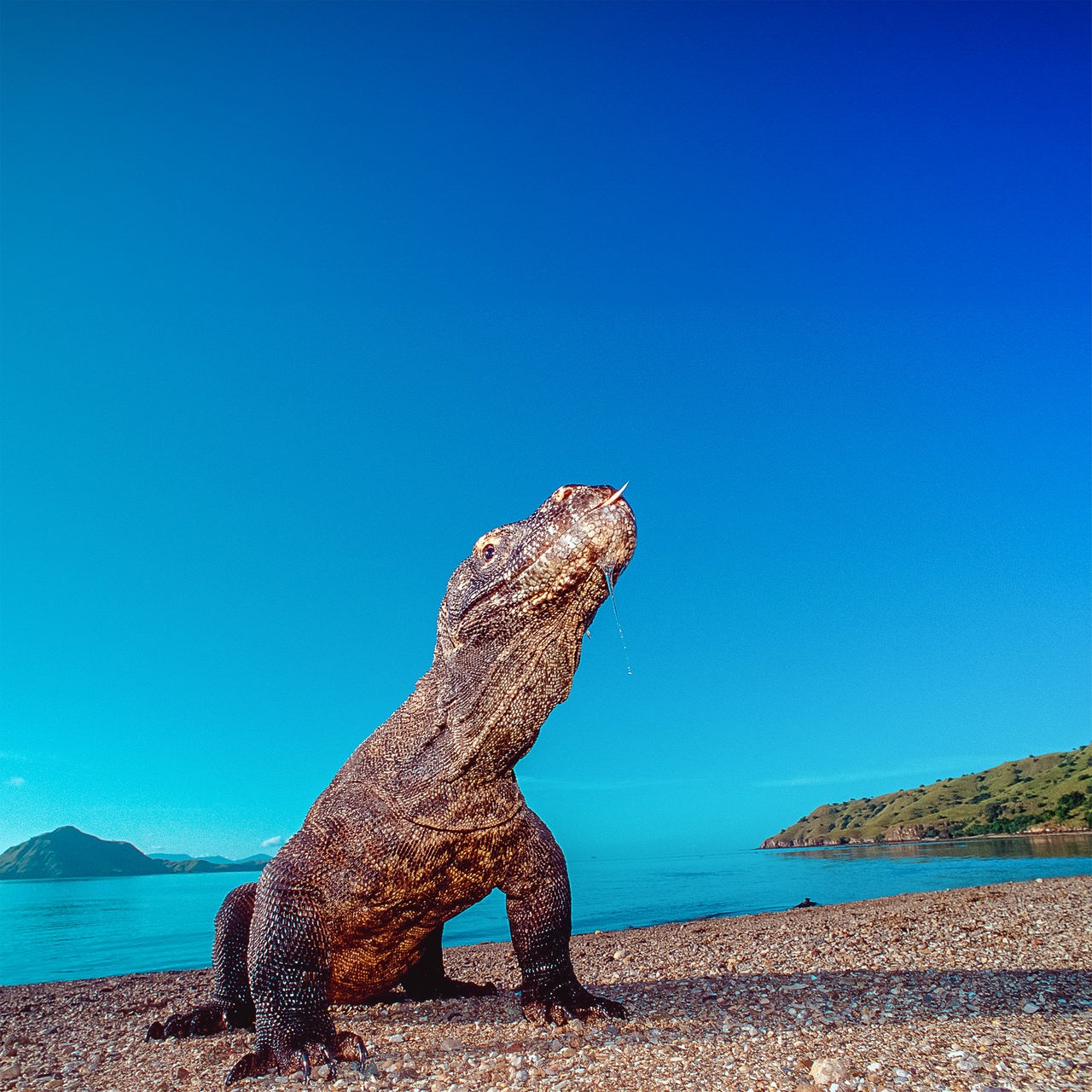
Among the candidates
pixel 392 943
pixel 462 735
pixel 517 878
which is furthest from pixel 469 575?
pixel 392 943

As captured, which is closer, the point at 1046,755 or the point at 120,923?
the point at 120,923

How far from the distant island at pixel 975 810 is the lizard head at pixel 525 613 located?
289ft

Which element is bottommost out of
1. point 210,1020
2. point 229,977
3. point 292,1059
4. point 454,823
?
point 210,1020

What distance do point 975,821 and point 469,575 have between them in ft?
354

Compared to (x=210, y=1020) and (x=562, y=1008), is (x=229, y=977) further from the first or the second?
(x=562, y=1008)

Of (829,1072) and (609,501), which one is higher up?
(609,501)

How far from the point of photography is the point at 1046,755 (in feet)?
404

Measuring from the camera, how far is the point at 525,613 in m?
4.58

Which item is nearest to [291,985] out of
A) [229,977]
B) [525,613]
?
[229,977]

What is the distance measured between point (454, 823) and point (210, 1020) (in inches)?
138

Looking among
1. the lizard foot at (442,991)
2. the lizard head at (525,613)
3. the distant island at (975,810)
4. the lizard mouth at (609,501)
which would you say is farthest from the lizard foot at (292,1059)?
the distant island at (975,810)

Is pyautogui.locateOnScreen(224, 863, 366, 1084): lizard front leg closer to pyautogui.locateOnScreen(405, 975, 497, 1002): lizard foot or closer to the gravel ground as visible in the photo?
the gravel ground

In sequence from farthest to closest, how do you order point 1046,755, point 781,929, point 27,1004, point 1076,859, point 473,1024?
point 1046,755 < point 1076,859 < point 781,929 < point 27,1004 < point 473,1024

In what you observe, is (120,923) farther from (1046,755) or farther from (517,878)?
(1046,755)
